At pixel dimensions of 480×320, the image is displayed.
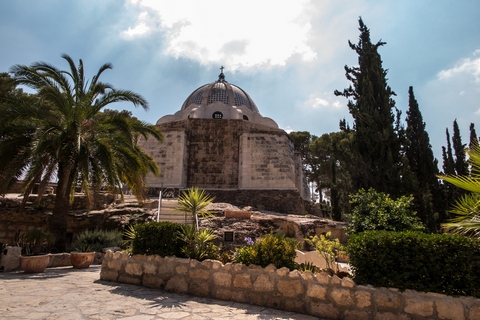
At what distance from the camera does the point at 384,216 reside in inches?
254

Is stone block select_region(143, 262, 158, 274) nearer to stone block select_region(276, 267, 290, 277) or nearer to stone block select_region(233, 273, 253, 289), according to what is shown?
stone block select_region(233, 273, 253, 289)

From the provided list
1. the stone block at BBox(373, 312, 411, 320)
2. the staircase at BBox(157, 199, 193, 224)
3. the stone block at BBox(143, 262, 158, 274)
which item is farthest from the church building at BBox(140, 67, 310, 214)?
the stone block at BBox(373, 312, 411, 320)

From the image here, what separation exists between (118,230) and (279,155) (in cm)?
988

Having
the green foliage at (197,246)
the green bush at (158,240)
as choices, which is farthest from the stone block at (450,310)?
the green bush at (158,240)

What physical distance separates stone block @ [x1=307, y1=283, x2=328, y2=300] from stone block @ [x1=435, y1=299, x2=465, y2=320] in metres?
1.29

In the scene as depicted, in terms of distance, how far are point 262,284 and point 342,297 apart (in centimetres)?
114

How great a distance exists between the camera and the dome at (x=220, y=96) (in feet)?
80.5

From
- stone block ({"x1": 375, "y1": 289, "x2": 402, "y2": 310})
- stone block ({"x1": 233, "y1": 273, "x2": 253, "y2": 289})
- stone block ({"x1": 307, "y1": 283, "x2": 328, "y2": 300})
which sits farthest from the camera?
stone block ({"x1": 233, "y1": 273, "x2": 253, "y2": 289})

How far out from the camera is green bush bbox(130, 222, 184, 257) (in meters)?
5.71

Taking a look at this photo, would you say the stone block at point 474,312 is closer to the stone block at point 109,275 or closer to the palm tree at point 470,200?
the palm tree at point 470,200

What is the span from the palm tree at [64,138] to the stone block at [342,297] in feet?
21.6

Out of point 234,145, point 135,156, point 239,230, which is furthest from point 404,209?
point 234,145

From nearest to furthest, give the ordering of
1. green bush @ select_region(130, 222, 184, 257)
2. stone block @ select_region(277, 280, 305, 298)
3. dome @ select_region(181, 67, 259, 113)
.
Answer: stone block @ select_region(277, 280, 305, 298)
green bush @ select_region(130, 222, 184, 257)
dome @ select_region(181, 67, 259, 113)

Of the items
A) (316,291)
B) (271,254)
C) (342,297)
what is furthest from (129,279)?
(342,297)
